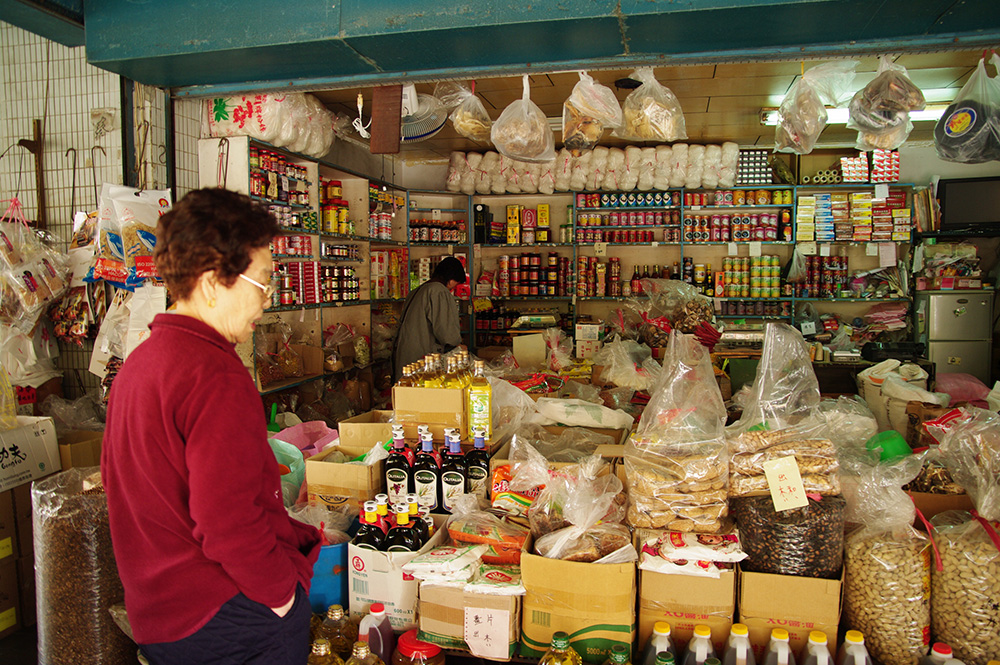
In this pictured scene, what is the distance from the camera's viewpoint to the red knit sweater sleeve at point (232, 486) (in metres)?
1.24

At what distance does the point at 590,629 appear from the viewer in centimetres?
192

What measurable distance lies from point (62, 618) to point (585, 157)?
6165 mm

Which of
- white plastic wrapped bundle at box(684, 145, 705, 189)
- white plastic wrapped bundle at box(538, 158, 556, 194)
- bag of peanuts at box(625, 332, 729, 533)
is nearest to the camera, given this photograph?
bag of peanuts at box(625, 332, 729, 533)

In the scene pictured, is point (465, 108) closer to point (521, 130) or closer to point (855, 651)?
point (521, 130)

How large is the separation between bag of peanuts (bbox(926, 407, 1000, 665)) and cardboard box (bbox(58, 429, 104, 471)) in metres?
3.33

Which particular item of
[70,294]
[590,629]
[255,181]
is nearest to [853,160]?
[255,181]

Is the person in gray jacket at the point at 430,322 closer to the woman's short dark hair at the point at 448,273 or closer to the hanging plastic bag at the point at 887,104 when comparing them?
the woman's short dark hair at the point at 448,273

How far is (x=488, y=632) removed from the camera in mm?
1938

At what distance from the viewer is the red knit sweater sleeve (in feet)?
4.06

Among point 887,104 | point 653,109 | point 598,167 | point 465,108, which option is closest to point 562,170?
point 598,167

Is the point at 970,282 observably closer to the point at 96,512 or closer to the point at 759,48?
the point at 759,48

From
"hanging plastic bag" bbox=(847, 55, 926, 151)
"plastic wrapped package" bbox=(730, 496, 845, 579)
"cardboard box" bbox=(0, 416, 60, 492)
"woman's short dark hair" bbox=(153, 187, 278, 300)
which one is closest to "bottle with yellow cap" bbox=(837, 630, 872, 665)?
"plastic wrapped package" bbox=(730, 496, 845, 579)

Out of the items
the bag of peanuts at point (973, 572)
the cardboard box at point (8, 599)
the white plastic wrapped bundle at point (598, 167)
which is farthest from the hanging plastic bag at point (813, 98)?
the cardboard box at point (8, 599)

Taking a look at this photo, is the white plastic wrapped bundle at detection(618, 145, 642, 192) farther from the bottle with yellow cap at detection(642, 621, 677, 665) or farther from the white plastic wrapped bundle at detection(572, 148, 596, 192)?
the bottle with yellow cap at detection(642, 621, 677, 665)
